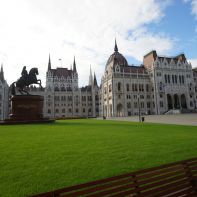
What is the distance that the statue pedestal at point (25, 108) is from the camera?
3117 centimetres

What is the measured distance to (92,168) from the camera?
23.5ft

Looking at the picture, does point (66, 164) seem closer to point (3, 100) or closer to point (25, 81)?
point (25, 81)

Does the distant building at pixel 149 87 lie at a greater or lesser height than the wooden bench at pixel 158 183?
greater

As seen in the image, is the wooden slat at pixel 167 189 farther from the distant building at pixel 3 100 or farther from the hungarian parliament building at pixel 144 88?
the distant building at pixel 3 100

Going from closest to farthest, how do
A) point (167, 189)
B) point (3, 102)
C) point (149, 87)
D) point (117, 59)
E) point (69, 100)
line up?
point (167, 189) < point (149, 87) < point (3, 102) < point (117, 59) < point (69, 100)

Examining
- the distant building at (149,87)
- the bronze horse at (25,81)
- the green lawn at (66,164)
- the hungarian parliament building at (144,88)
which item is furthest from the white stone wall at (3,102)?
the green lawn at (66,164)

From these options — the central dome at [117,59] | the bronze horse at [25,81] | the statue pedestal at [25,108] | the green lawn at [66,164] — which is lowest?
the green lawn at [66,164]

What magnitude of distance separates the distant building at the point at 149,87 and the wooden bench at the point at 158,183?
86400mm

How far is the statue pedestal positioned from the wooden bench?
93.5ft

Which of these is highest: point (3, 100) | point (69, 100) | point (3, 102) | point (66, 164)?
point (69, 100)

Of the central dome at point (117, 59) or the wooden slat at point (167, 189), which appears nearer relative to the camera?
the wooden slat at point (167, 189)

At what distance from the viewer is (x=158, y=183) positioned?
15.8 feet

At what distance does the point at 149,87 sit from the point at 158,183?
100358mm

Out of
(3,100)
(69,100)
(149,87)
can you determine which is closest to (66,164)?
(149,87)
